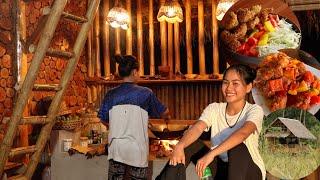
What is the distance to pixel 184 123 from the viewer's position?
7676mm

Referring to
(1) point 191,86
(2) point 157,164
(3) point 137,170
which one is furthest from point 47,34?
(1) point 191,86

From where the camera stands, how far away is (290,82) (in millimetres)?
3789

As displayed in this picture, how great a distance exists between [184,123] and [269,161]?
4.11m

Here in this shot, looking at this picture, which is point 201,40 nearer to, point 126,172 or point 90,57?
point 90,57

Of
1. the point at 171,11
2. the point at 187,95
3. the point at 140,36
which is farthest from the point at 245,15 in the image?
the point at 140,36

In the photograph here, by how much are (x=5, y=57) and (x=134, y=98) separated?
362 centimetres

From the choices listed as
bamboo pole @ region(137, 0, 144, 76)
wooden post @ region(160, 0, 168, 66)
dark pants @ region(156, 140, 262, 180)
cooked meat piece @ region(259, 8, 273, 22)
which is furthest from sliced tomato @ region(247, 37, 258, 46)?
bamboo pole @ region(137, 0, 144, 76)

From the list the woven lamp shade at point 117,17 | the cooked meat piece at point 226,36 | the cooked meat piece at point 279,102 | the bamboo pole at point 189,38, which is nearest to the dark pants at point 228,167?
the cooked meat piece at point 279,102

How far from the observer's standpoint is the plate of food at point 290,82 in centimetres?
374

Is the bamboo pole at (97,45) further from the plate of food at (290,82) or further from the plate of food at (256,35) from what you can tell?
the plate of food at (290,82)

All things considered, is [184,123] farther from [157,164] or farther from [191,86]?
[157,164]

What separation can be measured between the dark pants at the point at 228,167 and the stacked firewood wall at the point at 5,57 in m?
5.10

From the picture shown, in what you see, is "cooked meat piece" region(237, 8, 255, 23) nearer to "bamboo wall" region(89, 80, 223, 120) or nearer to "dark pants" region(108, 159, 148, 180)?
"dark pants" region(108, 159, 148, 180)

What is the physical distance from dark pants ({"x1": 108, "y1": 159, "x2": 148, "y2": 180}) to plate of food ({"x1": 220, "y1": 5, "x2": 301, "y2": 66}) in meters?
1.96
